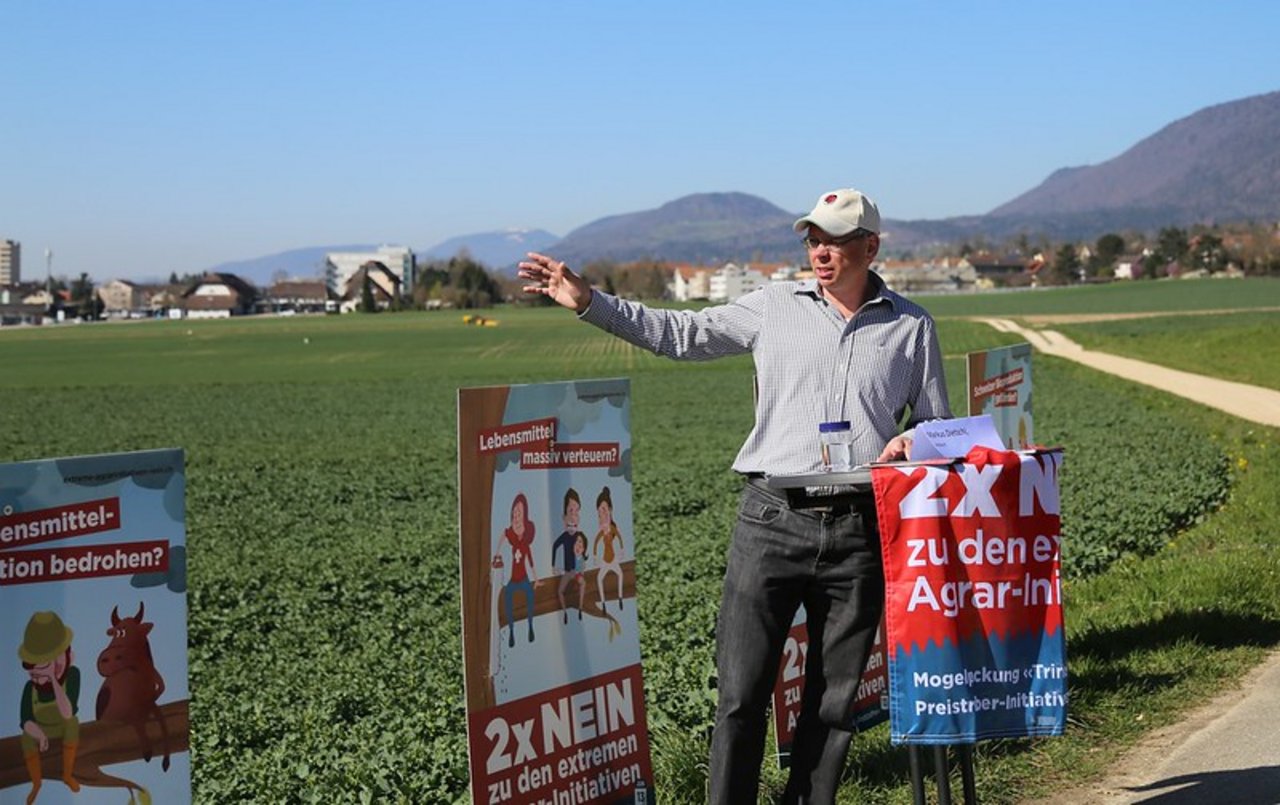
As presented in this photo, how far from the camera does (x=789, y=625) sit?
17.4 ft

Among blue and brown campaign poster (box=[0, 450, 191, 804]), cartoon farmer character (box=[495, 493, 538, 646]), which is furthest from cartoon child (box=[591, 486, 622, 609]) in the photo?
blue and brown campaign poster (box=[0, 450, 191, 804])

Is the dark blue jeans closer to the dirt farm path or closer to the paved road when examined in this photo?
the dirt farm path

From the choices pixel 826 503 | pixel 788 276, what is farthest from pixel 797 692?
pixel 788 276

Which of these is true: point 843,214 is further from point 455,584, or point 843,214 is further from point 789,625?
point 455,584

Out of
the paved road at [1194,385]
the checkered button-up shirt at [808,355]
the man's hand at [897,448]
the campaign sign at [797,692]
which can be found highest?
the checkered button-up shirt at [808,355]

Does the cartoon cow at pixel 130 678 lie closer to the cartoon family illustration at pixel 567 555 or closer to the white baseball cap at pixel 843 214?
the cartoon family illustration at pixel 567 555

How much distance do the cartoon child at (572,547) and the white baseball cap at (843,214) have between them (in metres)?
1.18

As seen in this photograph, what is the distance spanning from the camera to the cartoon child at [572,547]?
18.1 ft

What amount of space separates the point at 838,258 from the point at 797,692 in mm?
1935

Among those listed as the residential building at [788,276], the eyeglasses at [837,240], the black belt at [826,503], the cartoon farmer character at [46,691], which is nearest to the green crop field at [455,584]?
the black belt at [826,503]

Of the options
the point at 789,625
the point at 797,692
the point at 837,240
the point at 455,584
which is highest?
the point at 837,240

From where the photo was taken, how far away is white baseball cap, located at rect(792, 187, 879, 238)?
5164 millimetres

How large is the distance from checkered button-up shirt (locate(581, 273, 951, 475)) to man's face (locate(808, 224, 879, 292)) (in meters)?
0.09

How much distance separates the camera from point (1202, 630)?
8461 mm
